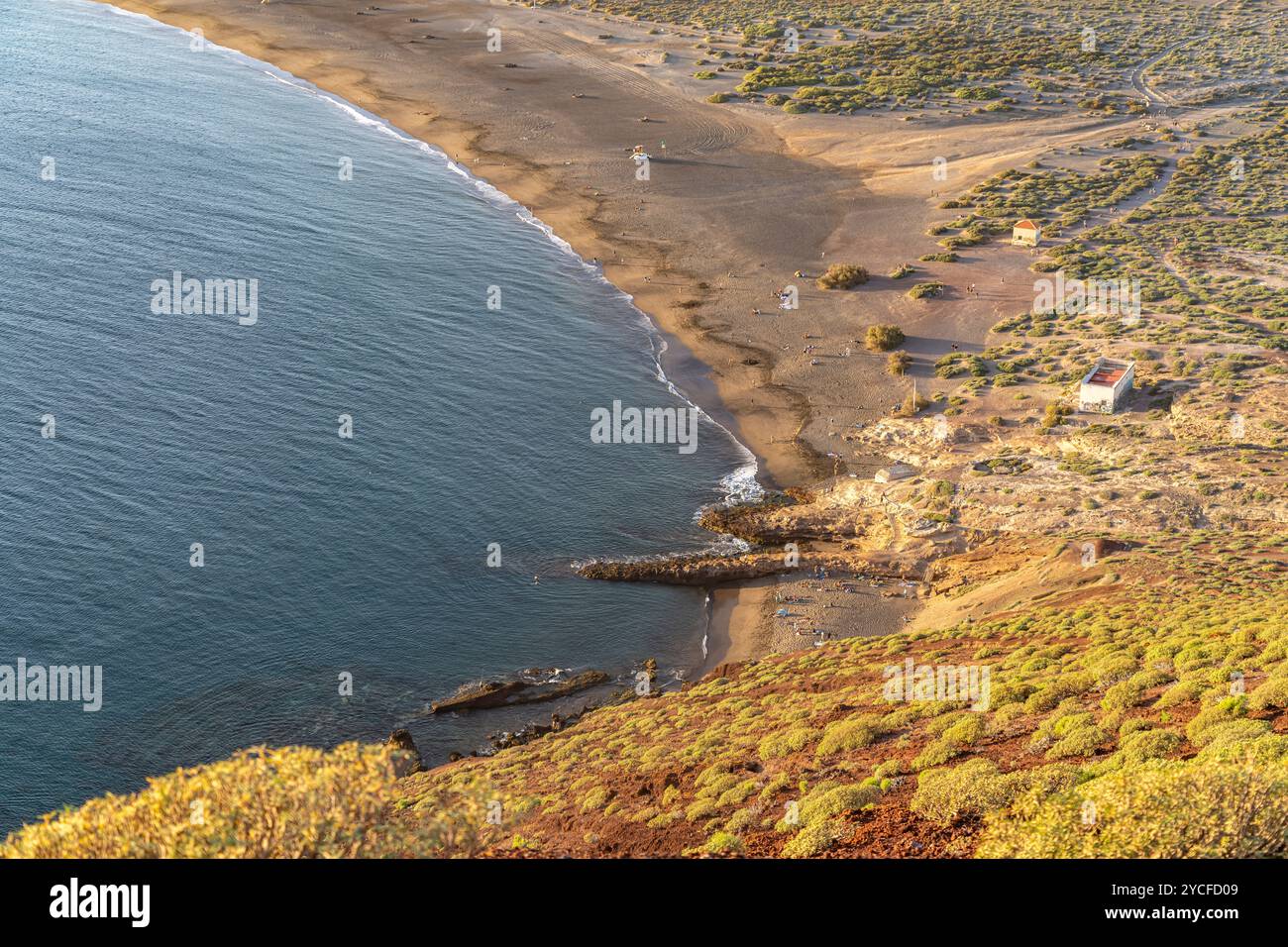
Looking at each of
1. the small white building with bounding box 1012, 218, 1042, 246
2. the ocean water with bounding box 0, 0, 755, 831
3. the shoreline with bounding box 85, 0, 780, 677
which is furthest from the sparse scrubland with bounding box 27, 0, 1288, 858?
the ocean water with bounding box 0, 0, 755, 831

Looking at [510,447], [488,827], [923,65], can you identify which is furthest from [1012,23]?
[488,827]

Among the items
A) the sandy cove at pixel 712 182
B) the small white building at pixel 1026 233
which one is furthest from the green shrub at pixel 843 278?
the small white building at pixel 1026 233

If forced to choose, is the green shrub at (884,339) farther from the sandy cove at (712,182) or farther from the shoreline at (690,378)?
the shoreline at (690,378)

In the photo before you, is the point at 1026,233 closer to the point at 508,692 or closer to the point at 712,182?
the point at 712,182

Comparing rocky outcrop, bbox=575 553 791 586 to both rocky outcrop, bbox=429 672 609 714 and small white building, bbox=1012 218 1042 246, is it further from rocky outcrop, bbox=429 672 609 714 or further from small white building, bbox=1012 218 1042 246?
small white building, bbox=1012 218 1042 246
